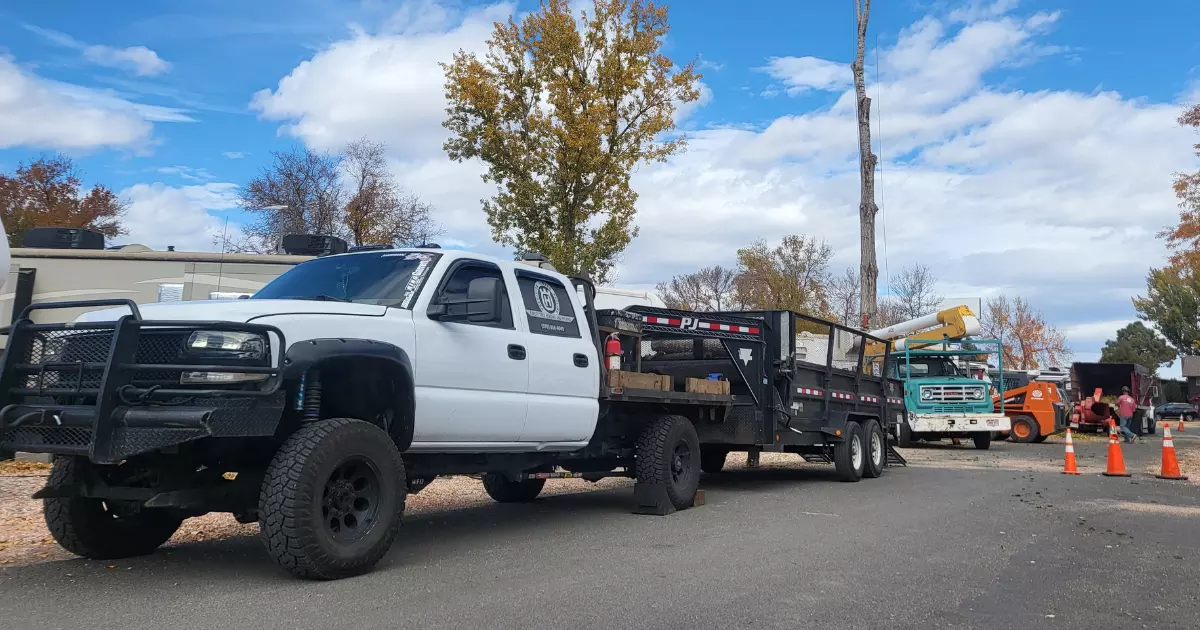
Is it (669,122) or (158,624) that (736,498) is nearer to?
(158,624)

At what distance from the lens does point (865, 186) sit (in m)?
22.9

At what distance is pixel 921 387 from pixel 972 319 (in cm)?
196

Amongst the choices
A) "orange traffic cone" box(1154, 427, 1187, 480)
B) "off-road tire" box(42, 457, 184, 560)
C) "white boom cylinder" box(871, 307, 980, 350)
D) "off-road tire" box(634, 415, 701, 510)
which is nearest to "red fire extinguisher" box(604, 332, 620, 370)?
"off-road tire" box(634, 415, 701, 510)

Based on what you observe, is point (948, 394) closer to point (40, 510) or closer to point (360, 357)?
point (40, 510)

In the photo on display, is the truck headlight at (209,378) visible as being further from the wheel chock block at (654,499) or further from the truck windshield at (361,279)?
the wheel chock block at (654,499)

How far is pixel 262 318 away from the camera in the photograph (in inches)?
211

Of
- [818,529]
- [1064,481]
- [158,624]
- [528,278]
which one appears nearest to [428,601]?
[158,624]

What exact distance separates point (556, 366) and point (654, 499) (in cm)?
218

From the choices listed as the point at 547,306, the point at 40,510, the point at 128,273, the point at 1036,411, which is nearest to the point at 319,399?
the point at 547,306

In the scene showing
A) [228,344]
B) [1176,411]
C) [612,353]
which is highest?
[1176,411]

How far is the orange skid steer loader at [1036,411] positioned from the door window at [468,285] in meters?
21.6

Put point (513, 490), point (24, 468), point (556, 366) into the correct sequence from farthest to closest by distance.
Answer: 1. point (24, 468)
2. point (513, 490)
3. point (556, 366)

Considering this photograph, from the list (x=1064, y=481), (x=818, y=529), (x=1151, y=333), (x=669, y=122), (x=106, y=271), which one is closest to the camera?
(x=818, y=529)

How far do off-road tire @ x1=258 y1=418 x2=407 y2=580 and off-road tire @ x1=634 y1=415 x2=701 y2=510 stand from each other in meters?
3.66
